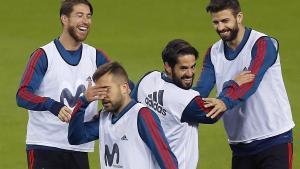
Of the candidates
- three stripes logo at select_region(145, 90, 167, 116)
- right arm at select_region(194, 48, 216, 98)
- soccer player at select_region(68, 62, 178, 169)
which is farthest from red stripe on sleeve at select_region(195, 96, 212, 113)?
right arm at select_region(194, 48, 216, 98)

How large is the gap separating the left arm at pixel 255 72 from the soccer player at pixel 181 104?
0.17 metres

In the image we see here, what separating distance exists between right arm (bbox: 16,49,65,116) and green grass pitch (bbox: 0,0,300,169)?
4.12m

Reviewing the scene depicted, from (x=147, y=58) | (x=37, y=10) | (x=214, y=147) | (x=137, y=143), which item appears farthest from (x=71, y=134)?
(x=37, y=10)

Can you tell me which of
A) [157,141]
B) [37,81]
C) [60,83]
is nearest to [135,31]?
[60,83]

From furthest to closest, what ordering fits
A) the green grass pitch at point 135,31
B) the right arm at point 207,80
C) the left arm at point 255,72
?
the green grass pitch at point 135,31 < the right arm at point 207,80 < the left arm at point 255,72

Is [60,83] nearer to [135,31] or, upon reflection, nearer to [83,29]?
[83,29]

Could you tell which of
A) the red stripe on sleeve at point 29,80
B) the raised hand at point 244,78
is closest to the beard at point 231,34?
the raised hand at point 244,78

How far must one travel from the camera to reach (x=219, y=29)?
791 centimetres

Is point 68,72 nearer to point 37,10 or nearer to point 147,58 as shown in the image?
point 147,58

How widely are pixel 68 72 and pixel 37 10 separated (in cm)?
911

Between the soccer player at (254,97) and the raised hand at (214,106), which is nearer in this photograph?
the raised hand at (214,106)

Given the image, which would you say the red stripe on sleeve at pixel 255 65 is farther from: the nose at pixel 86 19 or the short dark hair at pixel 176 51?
the nose at pixel 86 19

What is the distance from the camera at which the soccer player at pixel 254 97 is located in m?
7.90

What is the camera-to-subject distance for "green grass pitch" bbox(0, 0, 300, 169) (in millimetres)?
13877
